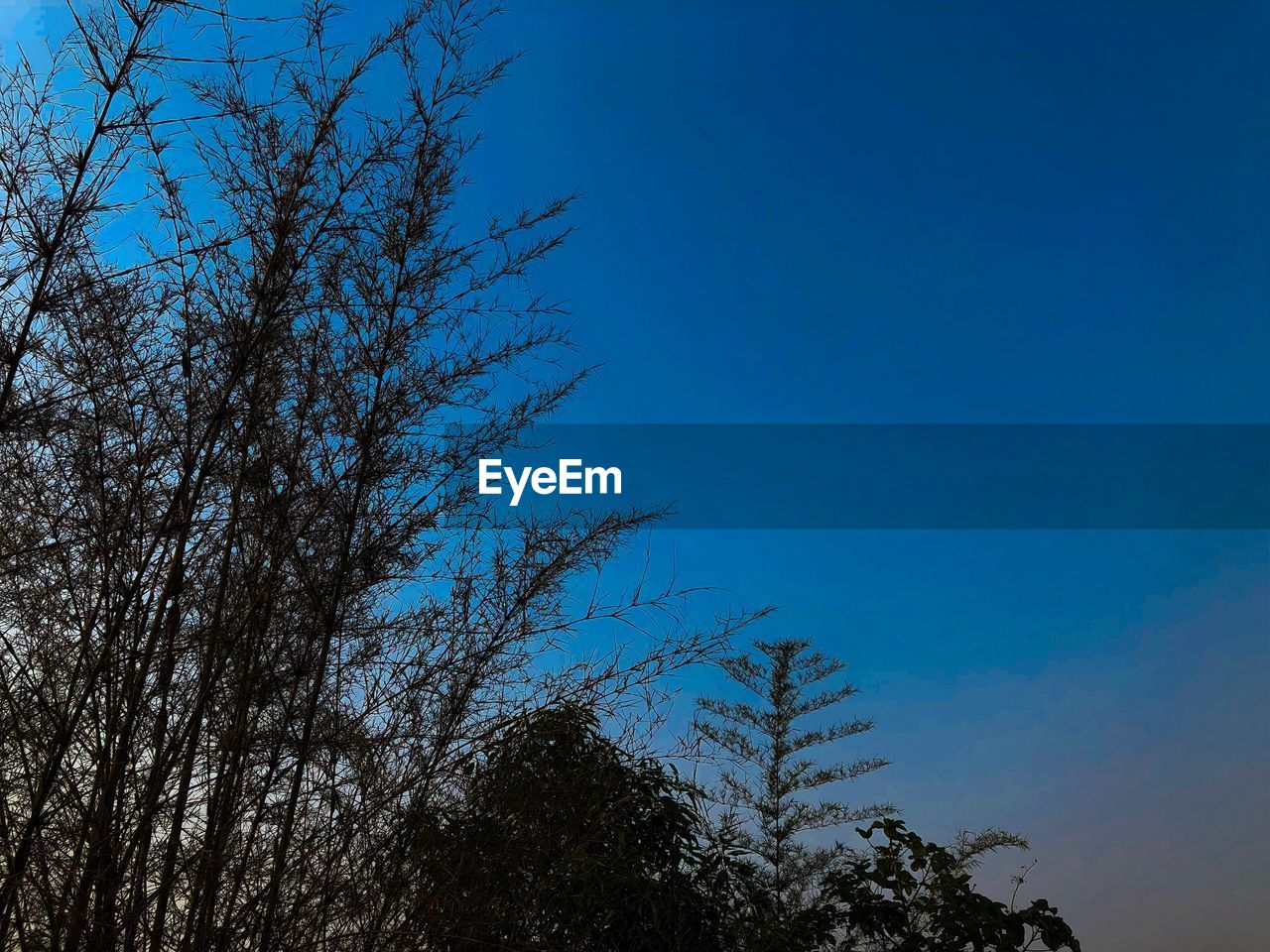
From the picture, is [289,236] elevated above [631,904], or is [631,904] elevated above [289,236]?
[289,236]

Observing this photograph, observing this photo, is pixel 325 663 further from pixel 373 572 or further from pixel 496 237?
pixel 496 237

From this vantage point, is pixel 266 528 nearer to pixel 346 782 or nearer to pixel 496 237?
pixel 346 782

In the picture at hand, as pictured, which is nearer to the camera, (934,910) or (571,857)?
(571,857)

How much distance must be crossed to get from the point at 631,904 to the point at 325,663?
239 centimetres

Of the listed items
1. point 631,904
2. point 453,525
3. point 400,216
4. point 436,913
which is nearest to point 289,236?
point 400,216

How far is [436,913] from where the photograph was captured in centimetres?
214

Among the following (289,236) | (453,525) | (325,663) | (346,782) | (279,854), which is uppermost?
(289,236)

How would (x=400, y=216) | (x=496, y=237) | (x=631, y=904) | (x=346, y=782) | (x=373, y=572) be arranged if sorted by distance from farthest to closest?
1. (x=631, y=904)
2. (x=496, y=237)
3. (x=400, y=216)
4. (x=373, y=572)
5. (x=346, y=782)

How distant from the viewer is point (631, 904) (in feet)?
13.0

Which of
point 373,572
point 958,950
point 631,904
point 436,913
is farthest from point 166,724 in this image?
point 958,950

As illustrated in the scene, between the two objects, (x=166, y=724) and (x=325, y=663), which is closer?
(x=166, y=724)

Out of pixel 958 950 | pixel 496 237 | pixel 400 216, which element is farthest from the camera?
pixel 958 950

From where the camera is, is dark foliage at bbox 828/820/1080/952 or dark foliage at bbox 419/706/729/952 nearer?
dark foliage at bbox 419/706/729/952

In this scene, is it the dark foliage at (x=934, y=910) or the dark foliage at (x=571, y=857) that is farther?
the dark foliage at (x=934, y=910)
